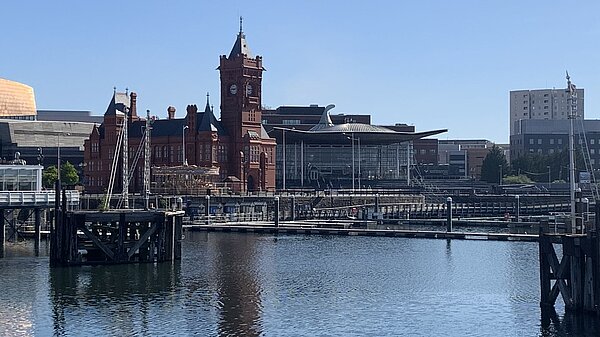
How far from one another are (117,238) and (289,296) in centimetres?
1979

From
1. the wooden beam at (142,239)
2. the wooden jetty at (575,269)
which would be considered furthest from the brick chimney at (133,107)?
the wooden jetty at (575,269)

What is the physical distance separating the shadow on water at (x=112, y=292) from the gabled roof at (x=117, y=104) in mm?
88417

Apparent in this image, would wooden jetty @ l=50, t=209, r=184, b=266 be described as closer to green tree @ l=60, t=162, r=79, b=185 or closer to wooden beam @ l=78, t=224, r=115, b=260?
wooden beam @ l=78, t=224, r=115, b=260

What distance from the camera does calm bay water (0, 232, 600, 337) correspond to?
49031mm

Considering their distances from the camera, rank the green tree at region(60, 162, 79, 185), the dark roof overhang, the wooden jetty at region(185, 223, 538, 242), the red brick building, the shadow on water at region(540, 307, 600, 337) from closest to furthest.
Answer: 1. the shadow on water at region(540, 307, 600, 337)
2. the wooden jetty at region(185, 223, 538, 242)
3. the green tree at region(60, 162, 79, 185)
4. the red brick building
5. the dark roof overhang

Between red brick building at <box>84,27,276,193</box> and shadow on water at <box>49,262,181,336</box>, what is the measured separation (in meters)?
80.8

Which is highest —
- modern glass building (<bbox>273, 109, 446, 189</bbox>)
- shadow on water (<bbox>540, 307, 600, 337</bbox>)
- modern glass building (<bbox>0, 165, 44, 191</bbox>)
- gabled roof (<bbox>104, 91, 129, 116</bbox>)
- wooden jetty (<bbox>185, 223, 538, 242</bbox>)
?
gabled roof (<bbox>104, 91, 129, 116</bbox>)

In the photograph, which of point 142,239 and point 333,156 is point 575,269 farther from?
point 333,156

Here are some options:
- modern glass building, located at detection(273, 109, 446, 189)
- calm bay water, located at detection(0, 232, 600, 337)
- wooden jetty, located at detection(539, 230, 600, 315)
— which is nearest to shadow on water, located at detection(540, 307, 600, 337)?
calm bay water, located at detection(0, 232, 600, 337)

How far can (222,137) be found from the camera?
515ft

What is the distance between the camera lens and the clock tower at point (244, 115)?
157 meters

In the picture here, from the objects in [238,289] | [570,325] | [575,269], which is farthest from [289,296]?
[575,269]

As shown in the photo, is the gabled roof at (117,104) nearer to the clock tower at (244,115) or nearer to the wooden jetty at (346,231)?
the clock tower at (244,115)

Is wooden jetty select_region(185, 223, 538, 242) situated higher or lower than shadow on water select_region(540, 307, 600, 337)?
higher
